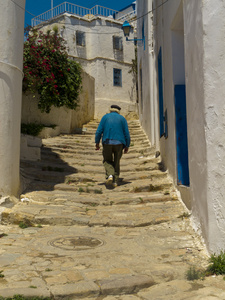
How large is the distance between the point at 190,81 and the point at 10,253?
116 inches

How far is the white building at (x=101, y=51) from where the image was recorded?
24.2 metres

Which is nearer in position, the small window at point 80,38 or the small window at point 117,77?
the small window at point 80,38

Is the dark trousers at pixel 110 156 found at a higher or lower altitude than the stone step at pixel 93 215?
higher

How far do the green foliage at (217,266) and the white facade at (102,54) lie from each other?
2056 centimetres

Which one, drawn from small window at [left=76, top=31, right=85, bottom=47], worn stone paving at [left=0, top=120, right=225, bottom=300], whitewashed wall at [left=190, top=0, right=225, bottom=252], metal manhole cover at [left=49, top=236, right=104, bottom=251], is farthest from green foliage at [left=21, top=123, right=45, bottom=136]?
small window at [left=76, top=31, right=85, bottom=47]

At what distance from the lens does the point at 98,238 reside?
450 centimetres

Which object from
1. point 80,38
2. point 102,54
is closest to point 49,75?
point 102,54

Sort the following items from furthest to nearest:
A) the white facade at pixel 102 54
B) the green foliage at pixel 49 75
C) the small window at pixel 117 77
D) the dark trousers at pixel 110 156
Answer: the small window at pixel 117 77
the white facade at pixel 102 54
the green foliage at pixel 49 75
the dark trousers at pixel 110 156

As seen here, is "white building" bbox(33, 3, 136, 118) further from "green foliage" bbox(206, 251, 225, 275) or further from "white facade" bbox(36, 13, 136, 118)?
"green foliage" bbox(206, 251, 225, 275)

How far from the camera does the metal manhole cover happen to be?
13.4 ft

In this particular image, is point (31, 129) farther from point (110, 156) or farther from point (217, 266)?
point (217, 266)

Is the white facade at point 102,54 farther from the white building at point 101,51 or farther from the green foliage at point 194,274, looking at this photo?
the green foliage at point 194,274

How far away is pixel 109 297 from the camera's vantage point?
2.85 metres

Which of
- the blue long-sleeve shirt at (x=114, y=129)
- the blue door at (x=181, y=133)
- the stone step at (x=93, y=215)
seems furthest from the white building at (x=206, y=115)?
the blue long-sleeve shirt at (x=114, y=129)
